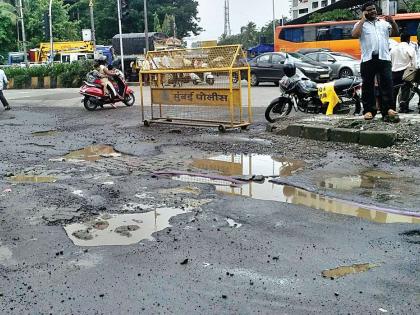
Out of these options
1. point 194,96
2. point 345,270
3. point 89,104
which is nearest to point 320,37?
point 89,104

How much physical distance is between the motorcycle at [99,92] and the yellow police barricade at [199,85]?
14.7 feet

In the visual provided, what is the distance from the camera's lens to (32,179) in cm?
708

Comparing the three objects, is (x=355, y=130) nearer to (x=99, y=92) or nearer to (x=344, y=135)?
(x=344, y=135)

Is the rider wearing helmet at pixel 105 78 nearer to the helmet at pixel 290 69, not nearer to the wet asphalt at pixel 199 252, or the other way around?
the helmet at pixel 290 69

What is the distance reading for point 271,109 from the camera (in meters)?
11.5

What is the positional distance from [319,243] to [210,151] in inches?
176

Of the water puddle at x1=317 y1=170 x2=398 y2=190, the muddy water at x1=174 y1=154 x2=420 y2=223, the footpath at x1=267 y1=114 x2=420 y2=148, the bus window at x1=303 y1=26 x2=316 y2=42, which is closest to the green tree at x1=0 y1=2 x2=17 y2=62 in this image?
the bus window at x1=303 y1=26 x2=316 y2=42

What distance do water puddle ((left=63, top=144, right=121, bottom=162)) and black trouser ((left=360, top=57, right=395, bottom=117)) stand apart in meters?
4.31

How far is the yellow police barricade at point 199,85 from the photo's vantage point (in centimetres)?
1016

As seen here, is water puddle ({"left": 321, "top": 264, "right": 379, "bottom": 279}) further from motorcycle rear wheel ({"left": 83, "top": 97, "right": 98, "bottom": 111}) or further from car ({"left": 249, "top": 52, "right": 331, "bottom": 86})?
car ({"left": 249, "top": 52, "right": 331, "bottom": 86})

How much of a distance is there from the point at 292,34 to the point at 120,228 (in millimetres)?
31417

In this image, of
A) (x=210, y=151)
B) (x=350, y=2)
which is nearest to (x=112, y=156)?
(x=210, y=151)

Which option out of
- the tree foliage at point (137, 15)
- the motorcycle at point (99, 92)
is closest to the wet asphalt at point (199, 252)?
the motorcycle at point (99, 92)

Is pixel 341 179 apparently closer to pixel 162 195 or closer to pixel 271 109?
pixel 162 195
